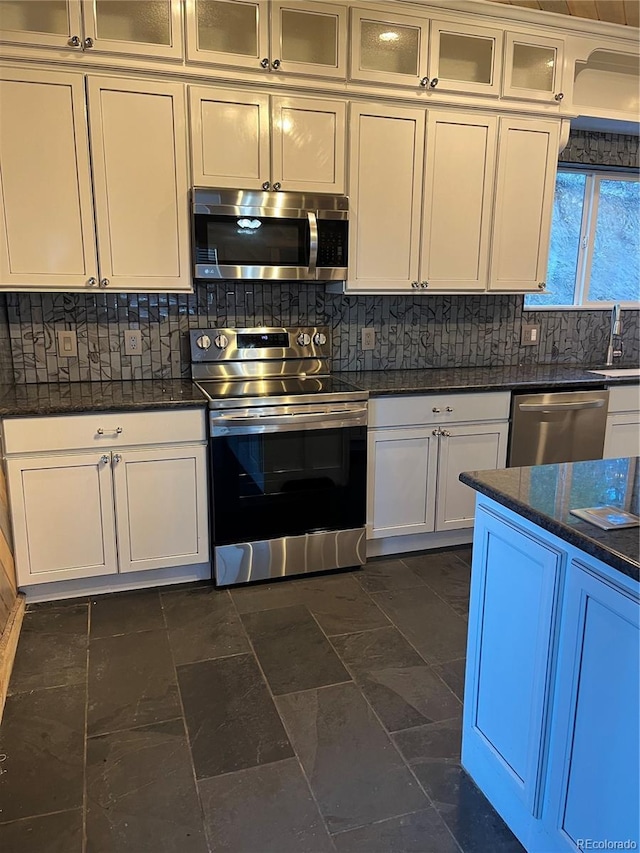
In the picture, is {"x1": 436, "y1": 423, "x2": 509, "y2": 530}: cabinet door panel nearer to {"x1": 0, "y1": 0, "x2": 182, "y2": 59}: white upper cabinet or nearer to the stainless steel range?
the stainless steel range

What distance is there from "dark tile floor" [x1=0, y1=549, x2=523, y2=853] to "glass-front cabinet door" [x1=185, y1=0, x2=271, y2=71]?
240 cm

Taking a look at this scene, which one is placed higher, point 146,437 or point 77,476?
point 146,437

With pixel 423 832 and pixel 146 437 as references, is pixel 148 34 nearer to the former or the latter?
pixel 146 437

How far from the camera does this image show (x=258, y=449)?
273 centimetres

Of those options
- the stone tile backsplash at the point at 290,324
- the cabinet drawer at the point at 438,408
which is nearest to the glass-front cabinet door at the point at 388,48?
the stone tile backsplash at the point at 290,324

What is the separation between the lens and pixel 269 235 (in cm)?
286

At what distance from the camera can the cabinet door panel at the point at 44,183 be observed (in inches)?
97.9

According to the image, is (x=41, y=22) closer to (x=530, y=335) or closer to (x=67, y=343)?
(x=67, y=343)

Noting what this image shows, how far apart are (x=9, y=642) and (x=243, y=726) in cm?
99

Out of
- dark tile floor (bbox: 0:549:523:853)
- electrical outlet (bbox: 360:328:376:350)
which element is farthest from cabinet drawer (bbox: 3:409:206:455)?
electrical outlet (bbox: 360:328:376:350)

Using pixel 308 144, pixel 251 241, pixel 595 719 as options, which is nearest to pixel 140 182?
pixel 251 241

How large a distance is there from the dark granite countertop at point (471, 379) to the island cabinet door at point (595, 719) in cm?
174

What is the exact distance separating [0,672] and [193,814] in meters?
0.91

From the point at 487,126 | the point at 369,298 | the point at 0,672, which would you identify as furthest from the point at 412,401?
the point at 0,672
